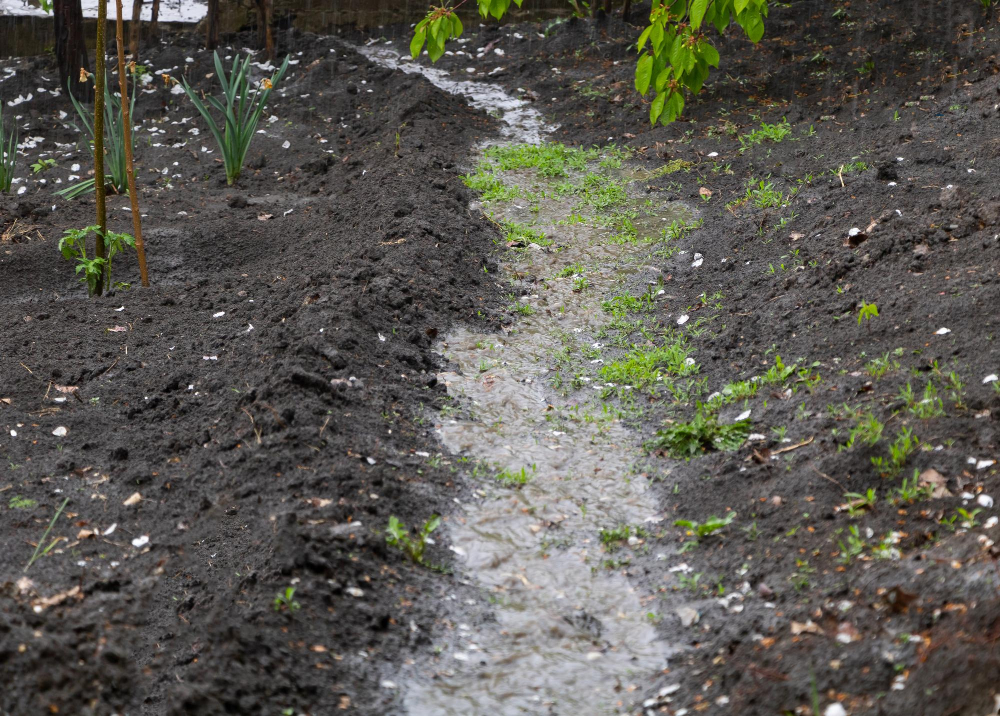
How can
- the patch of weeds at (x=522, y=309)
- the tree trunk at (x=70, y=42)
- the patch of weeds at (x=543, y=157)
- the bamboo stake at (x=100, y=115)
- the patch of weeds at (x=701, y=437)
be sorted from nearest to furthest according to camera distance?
the patch of weeds at (x=701, y=437)
the bamboo stake at (x=100, y=115)
the patch of weeds at (x=522, y=309)
the patch of weeds at (x=543, y=157)
the tree trunk at (x=70, y=42)

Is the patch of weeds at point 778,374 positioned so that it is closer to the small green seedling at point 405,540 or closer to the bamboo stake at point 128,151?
the small green seedling at point 405,540

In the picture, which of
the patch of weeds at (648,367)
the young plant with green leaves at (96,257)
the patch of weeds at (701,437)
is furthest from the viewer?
the young plant with green leaves at (96,257)

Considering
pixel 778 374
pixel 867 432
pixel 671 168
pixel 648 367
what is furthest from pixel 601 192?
pixel 867 432

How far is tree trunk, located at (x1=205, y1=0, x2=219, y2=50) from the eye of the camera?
895 cm

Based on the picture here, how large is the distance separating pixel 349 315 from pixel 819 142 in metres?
3.73

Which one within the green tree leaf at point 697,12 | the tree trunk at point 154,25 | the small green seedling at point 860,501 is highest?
the tree trunk at point 154,25

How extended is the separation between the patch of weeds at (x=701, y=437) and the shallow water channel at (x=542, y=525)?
164mm

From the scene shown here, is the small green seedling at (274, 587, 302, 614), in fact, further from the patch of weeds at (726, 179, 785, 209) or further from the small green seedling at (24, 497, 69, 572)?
the patch of weeds at (726, 179, 785, 209)

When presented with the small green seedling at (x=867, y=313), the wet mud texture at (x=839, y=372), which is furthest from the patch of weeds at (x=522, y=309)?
the small green seedling at (x=867, y=313)

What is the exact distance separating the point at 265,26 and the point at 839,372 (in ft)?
25.6

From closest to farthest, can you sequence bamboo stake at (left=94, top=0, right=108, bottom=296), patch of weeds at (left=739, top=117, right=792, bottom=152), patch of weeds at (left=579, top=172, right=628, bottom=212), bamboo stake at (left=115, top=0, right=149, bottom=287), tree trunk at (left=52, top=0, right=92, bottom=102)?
bamboo stake at (left=94, top=0, right=108, bottom=296), bamboo stake at (left=115, top=0, right=149, bottom=287), patch of weeds at (left=579, top=172, right=628, bottom=212), patch of weeds at (left=739, top=117, right=792, bottom=152), tree trunk at (left=52, top=0, right=92, bottom=102)

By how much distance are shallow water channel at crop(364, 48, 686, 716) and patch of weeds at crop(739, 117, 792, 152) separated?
7.34 feet

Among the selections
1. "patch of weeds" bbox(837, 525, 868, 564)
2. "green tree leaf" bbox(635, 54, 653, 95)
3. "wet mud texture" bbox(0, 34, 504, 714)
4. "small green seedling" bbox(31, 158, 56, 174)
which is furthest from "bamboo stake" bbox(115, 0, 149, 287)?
"patch of weeds" bbox(837, 525, 868, 564)

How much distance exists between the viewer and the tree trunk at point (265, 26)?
29.3 ft
